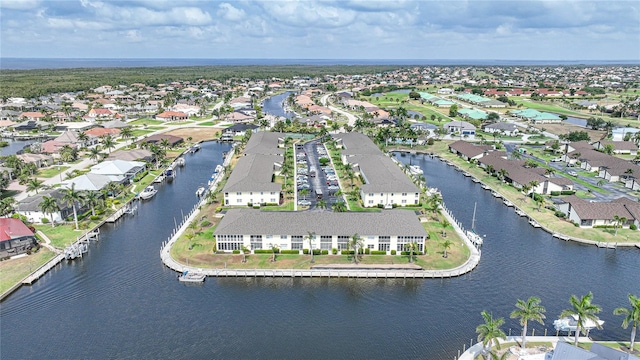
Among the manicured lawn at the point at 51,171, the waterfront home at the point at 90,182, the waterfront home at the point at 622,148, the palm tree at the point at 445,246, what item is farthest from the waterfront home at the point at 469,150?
the manicured lawn at the point at 51,171

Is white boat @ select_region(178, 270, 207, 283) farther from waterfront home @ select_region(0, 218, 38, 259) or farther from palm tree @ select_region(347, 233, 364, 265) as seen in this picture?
waterfront home @ select_region(0, 218, 38, 259)

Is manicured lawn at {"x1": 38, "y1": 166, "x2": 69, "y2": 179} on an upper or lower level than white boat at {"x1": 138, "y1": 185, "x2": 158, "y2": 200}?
upper

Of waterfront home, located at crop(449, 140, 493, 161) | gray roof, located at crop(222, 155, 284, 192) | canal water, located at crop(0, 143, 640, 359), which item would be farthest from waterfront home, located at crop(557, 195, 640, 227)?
gray roof, located at crop(222, 155, 284, 192)

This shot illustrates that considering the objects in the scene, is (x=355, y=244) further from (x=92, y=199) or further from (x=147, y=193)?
(x=147, y=193)

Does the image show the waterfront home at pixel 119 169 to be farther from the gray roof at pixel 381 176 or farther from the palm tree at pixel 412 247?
the palm tree at pixel 412 247

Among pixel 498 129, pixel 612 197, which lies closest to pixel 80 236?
pixel 612 197

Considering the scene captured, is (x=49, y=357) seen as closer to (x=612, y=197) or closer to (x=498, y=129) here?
(x=612, y=197)
